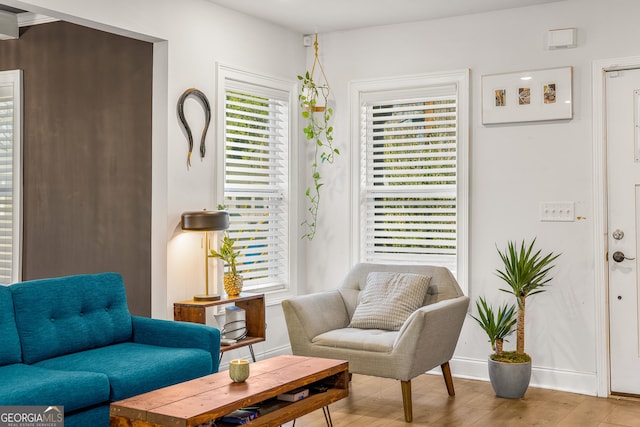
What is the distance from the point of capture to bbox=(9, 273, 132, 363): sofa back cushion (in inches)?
141

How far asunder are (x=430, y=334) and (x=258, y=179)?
6.26ft

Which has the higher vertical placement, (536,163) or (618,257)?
(536,163)

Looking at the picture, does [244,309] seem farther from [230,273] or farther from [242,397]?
[242,397]

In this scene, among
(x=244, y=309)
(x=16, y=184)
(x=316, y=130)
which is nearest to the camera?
(x=244, y=309)

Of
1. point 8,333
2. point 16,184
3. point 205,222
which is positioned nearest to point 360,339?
point 205,222

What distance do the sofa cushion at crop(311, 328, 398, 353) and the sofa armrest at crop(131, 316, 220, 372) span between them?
662 mm

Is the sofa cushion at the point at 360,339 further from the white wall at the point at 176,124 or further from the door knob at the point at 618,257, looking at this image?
the door knob at the point at 618,257

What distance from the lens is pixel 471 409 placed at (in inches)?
169

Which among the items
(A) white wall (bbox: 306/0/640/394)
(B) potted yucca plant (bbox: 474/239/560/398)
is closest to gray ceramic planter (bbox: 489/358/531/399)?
(B) potted yucca plant (bbox: 474/239/560/398)

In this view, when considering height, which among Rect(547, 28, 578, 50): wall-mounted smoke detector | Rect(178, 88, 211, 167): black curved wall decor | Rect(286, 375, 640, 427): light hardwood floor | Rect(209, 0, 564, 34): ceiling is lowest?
Rect(286, 375, 640, 427): light hardwood floor

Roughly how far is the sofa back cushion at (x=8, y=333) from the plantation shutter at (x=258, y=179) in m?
1.78

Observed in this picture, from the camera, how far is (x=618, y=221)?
464 centimetres

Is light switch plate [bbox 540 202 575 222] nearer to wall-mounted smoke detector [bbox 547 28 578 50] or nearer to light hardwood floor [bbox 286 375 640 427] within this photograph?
wall-mounted smoke detector [bbox 547 28 578 50]

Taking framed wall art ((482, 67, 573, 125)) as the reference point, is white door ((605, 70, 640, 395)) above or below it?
below
